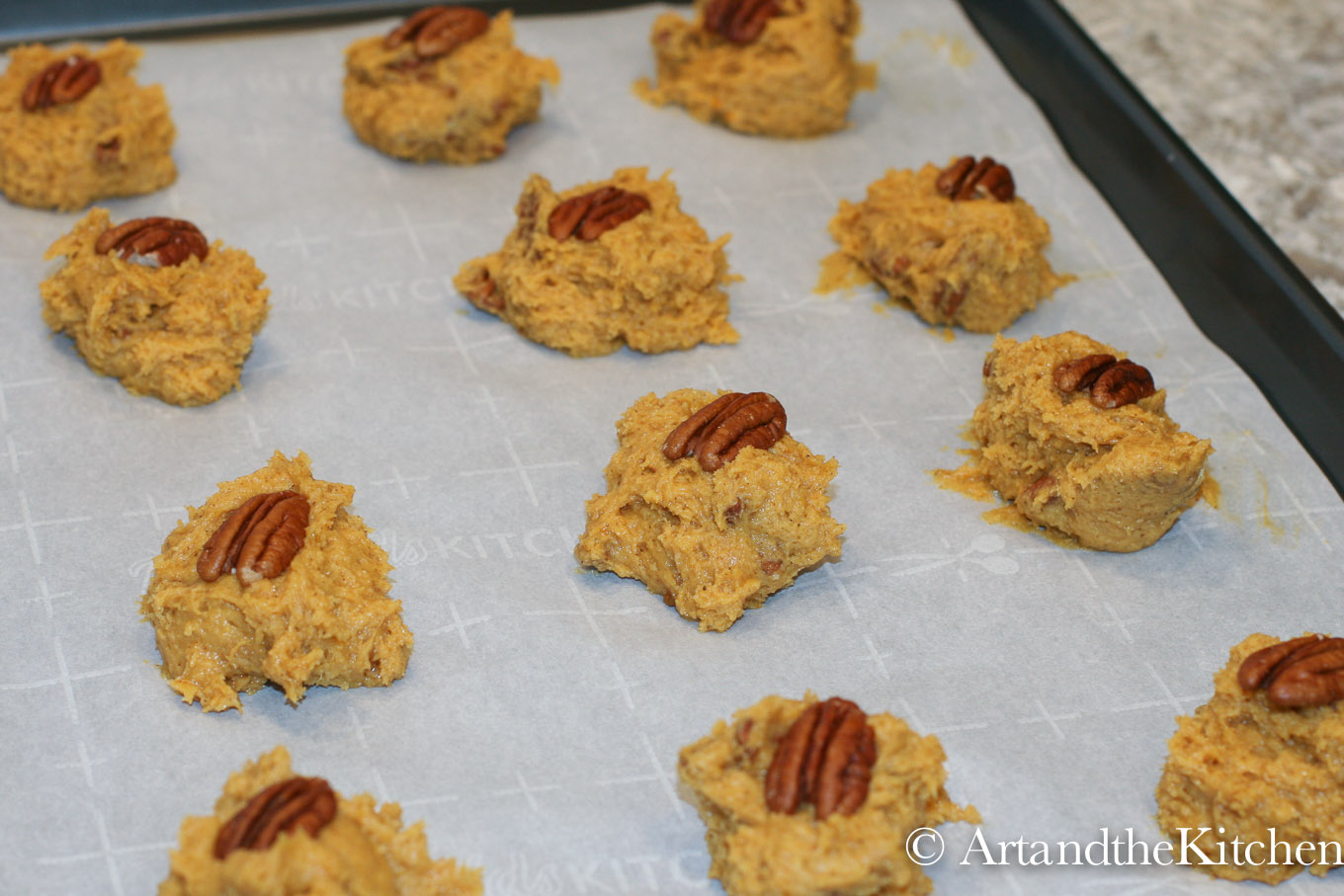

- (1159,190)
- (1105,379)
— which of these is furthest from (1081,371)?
(1159,190)

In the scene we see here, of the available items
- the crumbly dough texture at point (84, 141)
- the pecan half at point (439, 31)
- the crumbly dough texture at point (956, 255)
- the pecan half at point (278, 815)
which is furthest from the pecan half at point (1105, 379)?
the crumbly dough texture at point (84, 141)

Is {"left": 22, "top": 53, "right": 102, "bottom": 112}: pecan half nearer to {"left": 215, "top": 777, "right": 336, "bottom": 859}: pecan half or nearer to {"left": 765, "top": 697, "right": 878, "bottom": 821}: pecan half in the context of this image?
{"left": 215, "top": 777, "right": 336, "bottom": 859}: pecan half

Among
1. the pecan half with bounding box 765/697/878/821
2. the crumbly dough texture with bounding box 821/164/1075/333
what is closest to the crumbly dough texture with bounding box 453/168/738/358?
the crumbly dough texture with bounding box 821/164/1075/333

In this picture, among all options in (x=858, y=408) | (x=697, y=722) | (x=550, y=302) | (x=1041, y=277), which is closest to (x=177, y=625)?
(x=697, y=722)

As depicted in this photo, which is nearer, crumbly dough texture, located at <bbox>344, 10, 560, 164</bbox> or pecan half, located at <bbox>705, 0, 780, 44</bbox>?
crumbly dough texture, located at <bbox>344, 10, 560, 164</bbox>

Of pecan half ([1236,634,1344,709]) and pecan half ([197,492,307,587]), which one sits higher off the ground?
pecan half ([1236,634,1344,709])
